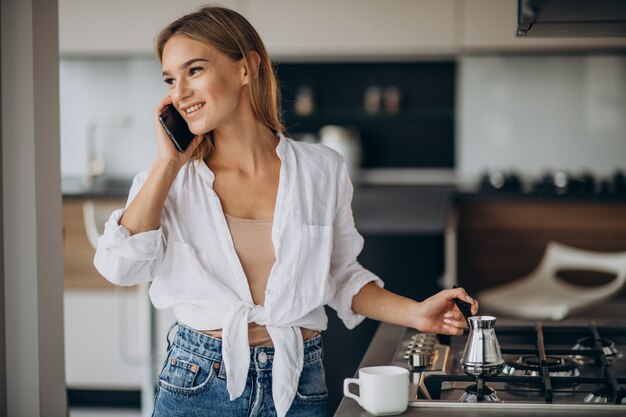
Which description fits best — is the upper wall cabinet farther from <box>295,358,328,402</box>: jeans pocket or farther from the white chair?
<box>295,358,328,402</box>: jeans pocket

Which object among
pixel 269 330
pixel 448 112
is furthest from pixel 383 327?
pixel 448 112

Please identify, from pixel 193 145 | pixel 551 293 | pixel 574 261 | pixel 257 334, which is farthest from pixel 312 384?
pixel 574 261

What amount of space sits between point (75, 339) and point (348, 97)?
2290mm

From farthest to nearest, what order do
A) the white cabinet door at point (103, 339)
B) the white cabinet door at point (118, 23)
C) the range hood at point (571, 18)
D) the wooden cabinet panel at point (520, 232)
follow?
1. the white cabinet door at point (118, 23)
2. the wooden cabinet panel at point (520, 232)
3. the white cabinet door at point (103, 339)
4. the range hood at point (571, 18)

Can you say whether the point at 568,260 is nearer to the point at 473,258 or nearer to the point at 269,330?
the point at 473,258

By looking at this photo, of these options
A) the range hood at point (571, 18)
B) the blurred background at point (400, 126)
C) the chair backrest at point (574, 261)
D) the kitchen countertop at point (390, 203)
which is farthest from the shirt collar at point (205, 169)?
the blurred background at point (400, 126)

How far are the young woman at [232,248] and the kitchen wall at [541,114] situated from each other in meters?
3.82

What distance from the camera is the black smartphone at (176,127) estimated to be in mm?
1670

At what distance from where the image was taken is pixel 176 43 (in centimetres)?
168

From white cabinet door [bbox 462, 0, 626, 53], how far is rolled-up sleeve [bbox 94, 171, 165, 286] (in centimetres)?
381

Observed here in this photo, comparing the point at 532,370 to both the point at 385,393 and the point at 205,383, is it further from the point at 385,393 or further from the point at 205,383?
the point at 205,383

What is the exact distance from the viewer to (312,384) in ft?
5.65

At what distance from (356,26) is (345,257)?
11.6 ft

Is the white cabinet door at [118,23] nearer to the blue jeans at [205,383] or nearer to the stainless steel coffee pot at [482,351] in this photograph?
the blue jeans at [205,383]
